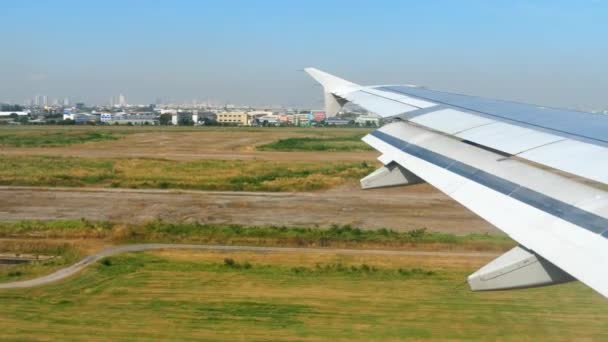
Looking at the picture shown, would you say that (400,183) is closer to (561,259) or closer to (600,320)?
(561,259)

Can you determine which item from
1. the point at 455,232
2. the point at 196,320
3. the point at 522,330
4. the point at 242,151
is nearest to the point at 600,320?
the point at 522,330

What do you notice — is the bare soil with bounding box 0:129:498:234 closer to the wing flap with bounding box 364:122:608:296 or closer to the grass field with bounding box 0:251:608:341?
the grass field with bounding box 0:251:608:341

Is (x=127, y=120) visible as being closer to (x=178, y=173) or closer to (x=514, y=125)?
(x=178, y=173)

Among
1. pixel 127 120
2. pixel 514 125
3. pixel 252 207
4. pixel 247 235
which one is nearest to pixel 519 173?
pixel 514 125

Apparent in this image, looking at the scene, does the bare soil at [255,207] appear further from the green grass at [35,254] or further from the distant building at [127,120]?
the distant building at [127,120]

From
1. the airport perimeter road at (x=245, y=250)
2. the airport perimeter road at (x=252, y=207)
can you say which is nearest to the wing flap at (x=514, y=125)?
the airport perimeter road at (x=245, y=250)
